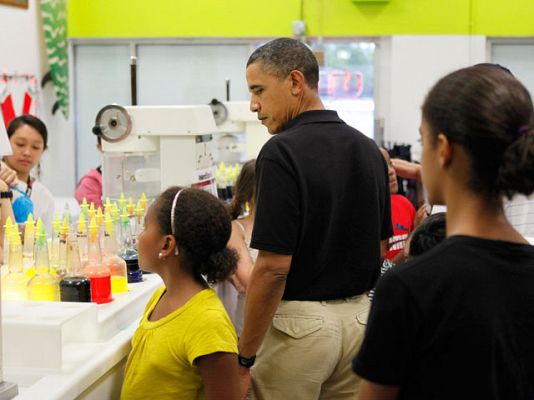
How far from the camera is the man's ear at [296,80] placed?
2053 mm

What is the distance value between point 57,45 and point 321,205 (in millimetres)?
5419

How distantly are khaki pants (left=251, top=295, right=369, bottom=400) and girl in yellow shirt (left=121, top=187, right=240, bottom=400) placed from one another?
0.21m

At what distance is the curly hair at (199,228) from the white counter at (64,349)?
0.98 ft

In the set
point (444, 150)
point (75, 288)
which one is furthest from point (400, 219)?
point (444, 150)

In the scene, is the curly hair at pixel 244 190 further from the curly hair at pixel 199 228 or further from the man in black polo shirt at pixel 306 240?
the curly hair at pixel 199 228

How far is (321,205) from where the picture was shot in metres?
1.92

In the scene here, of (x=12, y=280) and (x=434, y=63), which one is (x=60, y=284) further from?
(x=434, y=63)

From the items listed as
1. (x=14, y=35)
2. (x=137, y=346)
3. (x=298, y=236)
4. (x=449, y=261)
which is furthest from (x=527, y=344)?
(x=14, y=35)

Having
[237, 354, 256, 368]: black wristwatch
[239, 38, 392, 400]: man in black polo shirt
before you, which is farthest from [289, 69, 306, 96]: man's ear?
[237, 354, 256, 368]: black wristwatch

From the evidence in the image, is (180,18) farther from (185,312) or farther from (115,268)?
(185,312)

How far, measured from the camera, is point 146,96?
24.6 feet

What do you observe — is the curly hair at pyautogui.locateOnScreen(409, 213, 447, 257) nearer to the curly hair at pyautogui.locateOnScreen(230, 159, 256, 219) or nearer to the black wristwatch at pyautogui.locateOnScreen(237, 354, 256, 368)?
the black wristwatch at pyautogui.locateOnScreen(237, 354, 256, 368)

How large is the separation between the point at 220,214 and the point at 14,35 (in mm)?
4956

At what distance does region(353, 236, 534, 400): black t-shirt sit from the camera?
3.37 ft
